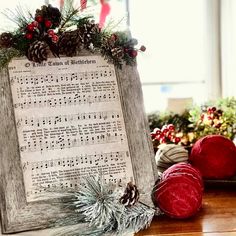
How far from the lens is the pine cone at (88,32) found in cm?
94

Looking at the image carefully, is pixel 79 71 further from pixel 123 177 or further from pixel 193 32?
pixel 193 32

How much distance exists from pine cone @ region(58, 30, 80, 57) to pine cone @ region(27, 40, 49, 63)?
0.03m

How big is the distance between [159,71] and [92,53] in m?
1.10

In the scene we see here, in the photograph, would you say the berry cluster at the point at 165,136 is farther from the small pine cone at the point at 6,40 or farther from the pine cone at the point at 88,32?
the small pine cone at the point at 6,40

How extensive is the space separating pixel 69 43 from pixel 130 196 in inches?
12.7

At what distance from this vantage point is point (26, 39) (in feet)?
2.99

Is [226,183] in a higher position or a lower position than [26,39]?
lower

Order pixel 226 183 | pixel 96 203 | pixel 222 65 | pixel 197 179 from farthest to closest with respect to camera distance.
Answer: pixel 222 65
pixel 226 183
pixel 197 179
pixel 96 203

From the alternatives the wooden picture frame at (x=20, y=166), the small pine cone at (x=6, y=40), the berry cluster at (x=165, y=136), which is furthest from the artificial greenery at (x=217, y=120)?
the small pine cone at (x=6, y=40)

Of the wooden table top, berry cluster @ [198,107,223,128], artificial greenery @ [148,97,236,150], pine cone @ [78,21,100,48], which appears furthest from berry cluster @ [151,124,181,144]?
pine cone @ [78,21,100,48]

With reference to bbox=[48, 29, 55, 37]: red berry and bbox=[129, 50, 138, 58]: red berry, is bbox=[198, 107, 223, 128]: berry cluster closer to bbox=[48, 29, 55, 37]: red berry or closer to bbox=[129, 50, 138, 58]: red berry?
bbox=[129, 50, 138, 58]: red berry

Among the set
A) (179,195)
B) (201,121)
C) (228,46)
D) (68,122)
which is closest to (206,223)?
(179,195)

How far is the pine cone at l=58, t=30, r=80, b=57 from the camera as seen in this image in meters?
0.92

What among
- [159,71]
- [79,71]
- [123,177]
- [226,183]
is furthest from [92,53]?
[159,71]
